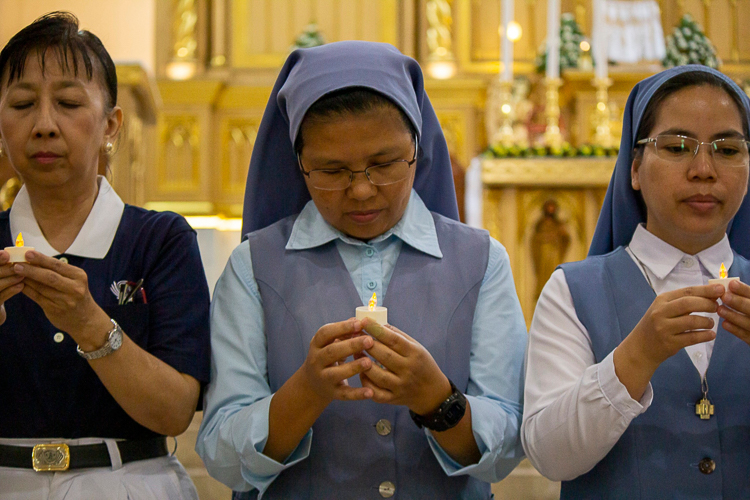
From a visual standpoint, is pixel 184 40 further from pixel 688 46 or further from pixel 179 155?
pixel 688 46

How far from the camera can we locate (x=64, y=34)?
2.04m

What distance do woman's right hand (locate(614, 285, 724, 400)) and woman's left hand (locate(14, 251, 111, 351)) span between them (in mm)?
1148

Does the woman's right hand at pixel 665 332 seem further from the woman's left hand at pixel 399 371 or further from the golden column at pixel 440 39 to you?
the golden column at pixel 440 39

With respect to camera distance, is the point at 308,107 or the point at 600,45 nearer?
the point at 308,107

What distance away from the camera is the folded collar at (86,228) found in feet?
6.64

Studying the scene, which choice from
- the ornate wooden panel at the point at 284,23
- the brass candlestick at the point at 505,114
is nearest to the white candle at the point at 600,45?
the brass candlestick at the point at 505,114

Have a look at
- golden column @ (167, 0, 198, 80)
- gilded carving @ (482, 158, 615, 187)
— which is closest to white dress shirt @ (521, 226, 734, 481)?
gilded carving @ (482, 158, 615, 187)

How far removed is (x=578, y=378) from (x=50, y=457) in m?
1.24

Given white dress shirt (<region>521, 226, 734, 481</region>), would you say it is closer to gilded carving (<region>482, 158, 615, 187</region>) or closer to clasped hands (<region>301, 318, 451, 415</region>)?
clasped hands (<region>301, 318, 451, 415</region>)

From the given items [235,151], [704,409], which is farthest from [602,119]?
[704,409]

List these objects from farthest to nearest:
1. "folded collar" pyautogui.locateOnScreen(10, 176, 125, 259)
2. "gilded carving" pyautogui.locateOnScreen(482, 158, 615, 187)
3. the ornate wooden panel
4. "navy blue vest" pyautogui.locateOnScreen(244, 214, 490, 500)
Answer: the ornate wooden panel, "gilded carving" pyautogui.locateOnScreen(482, 158, 615, 187), "folded collar" pyautogui.locateOnScreen(10, 176, 125, 259), "navy blue vest" pyautogui.locateOnScreen(244, 214, 490, 500)

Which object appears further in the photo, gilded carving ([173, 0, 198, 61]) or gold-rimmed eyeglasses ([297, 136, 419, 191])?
gilded carving ([173, 0, 198, 61])

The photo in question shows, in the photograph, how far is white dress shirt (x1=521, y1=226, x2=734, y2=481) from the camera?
1762mm

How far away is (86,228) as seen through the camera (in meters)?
2.05
